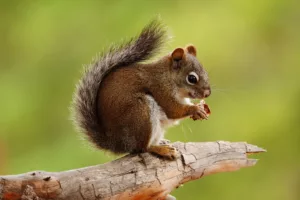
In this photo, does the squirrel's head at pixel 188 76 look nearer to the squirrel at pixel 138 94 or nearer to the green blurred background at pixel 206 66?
the squirrel at pixel 138 94

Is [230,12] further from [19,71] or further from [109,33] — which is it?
[19,71]

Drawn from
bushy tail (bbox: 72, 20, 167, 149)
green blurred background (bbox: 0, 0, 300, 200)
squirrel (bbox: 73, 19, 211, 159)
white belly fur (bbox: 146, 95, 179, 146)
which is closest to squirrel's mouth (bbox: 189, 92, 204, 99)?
squirrel (bbox: 73, 19, 211, 159)

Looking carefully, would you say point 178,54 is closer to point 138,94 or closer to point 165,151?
point 138,94

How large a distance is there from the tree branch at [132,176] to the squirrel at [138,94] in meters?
0.07

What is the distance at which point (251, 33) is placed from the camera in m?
3.81

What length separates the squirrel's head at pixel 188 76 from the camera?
2416 millimetres

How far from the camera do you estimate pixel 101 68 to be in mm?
2365

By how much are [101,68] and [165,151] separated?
43cm

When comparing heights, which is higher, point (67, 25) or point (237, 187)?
point (67, 25)

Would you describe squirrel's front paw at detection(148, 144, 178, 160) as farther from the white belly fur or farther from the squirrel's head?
the squirrel's head

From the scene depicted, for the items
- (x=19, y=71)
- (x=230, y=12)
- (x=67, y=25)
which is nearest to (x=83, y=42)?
(x=67, y=25)

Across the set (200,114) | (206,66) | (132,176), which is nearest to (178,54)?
(200,114)

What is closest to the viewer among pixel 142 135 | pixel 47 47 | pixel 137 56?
pixel 142 135

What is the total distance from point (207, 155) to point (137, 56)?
50 centimetres
